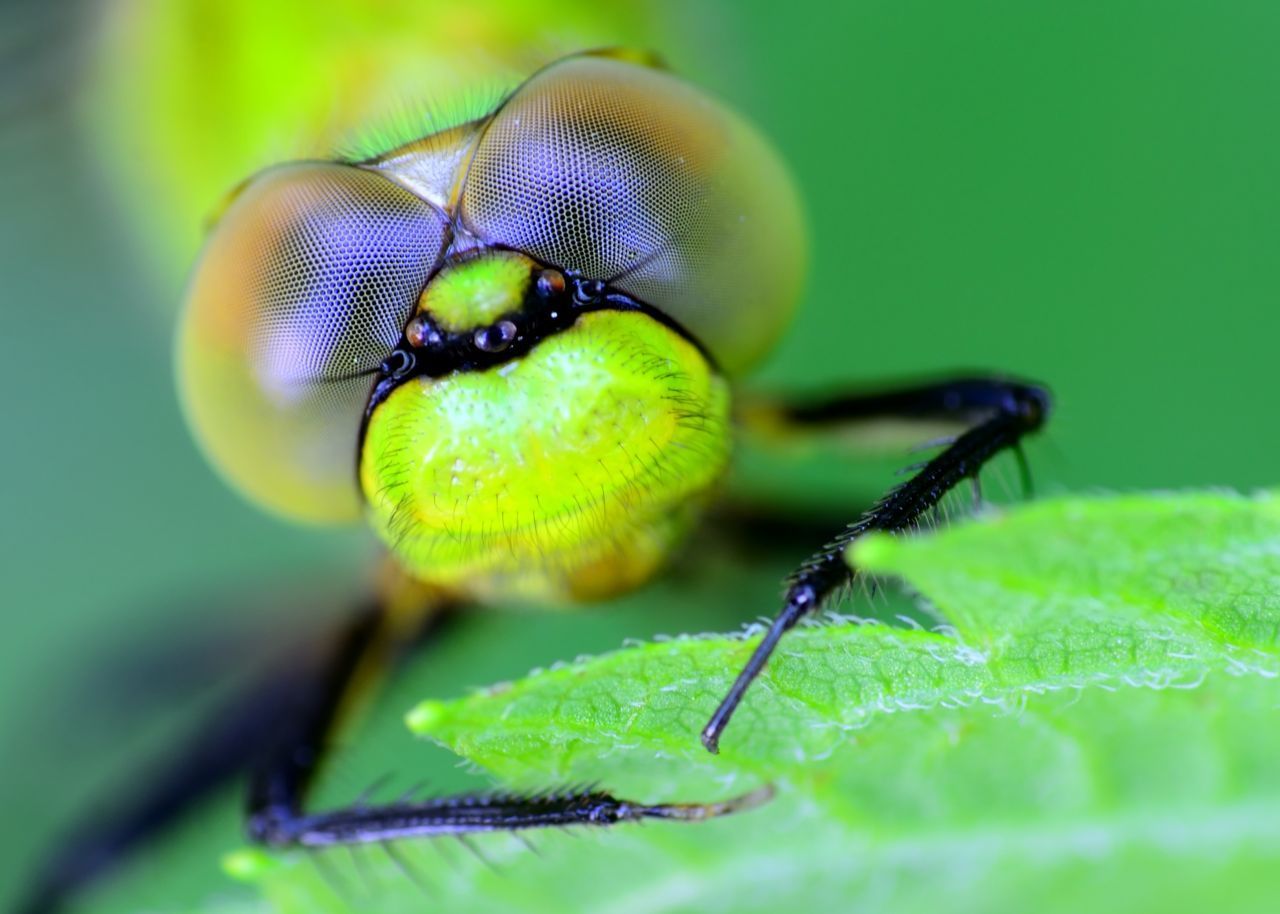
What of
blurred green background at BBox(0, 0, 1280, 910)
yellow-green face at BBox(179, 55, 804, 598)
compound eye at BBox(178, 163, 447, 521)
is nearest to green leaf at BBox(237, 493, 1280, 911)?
yellow-green face at BBox(179, 55, 804, 598)

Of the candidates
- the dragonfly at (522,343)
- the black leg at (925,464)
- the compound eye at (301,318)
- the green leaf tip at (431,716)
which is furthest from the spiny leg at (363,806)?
the compound eye at (301,318)

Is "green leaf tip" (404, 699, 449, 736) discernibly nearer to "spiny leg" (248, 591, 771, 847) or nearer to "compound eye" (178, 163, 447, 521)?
"spiny leg" (248, 591, 771, 847)

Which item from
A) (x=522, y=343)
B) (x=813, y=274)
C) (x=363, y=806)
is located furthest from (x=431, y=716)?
(x=813, y=274)

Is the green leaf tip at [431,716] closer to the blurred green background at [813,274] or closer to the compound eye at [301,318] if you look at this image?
the compound eye at [301,318]

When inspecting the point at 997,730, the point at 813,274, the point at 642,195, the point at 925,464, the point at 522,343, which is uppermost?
the point at 642,195

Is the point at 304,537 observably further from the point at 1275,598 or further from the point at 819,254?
the point at 1275,598

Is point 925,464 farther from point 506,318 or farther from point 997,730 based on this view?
point 506,318
